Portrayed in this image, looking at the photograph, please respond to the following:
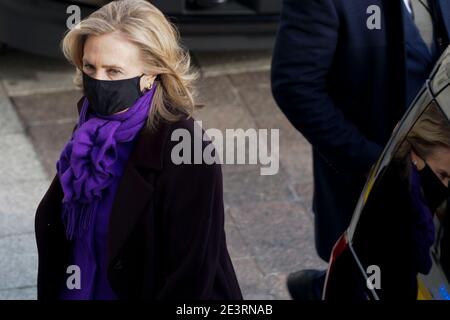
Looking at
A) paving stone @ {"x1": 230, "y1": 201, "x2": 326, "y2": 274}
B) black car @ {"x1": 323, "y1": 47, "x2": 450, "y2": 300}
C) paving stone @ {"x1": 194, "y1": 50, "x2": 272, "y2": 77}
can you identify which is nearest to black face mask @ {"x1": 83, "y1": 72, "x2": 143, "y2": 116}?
black car @ {"x1": 323, "y1": 47, "x2": 450, "y2": 300}

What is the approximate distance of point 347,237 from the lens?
3.62 meters

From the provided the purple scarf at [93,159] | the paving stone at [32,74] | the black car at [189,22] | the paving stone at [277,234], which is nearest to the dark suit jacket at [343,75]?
the purple scarf at [93,159]

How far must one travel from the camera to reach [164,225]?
3.43m

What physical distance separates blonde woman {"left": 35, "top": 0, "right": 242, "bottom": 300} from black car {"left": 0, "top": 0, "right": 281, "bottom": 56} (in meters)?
2.99

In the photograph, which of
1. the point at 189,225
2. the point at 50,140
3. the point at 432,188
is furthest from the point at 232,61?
the point at 432,188

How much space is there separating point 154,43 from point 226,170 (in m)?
2.77

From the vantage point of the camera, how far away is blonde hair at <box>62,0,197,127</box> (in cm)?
345

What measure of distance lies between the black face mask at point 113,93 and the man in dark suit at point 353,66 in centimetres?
85

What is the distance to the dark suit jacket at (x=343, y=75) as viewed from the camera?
4.09m

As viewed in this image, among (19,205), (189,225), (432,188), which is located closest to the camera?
(432,188)

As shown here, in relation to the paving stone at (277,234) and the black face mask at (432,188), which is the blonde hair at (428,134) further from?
the paving stone at (277,234)

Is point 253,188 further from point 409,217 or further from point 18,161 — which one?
point 409,217

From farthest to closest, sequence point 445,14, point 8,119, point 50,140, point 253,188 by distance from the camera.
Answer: point 8,119 → point 50,140 → point 253,188 → point 445,14

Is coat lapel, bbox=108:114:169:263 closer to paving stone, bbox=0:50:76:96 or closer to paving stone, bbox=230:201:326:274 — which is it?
paving stone, bbox=230:201:326:274
